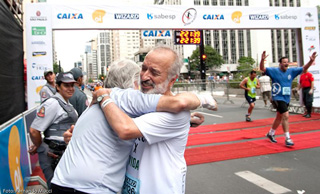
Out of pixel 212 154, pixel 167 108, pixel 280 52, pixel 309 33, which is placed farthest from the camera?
pixel 280 52

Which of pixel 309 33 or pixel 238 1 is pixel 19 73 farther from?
pixel 238 1

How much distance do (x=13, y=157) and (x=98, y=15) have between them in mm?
7560

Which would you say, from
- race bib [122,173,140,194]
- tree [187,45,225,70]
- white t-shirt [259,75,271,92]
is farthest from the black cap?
tree [187,45,225,70]

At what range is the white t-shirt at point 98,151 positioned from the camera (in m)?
1.52

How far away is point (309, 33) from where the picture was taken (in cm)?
1145

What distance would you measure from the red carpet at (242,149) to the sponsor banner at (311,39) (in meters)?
5.50

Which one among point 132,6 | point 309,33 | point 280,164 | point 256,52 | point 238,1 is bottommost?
point 280,164

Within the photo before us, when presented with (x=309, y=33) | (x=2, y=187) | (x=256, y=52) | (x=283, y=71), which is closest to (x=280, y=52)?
(x=256, y=52)

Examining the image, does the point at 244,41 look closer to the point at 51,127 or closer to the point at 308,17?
the point at 308,17

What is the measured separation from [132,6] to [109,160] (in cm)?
929

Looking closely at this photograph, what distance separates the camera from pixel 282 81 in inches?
244

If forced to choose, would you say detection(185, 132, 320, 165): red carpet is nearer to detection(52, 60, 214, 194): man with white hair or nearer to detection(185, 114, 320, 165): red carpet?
detection(185, 114, 320, 165): red carpet

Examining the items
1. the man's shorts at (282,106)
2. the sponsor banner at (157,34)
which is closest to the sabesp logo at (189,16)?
the sponsor banner at (157,34)

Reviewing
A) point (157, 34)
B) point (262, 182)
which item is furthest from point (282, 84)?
point (157, 34)
